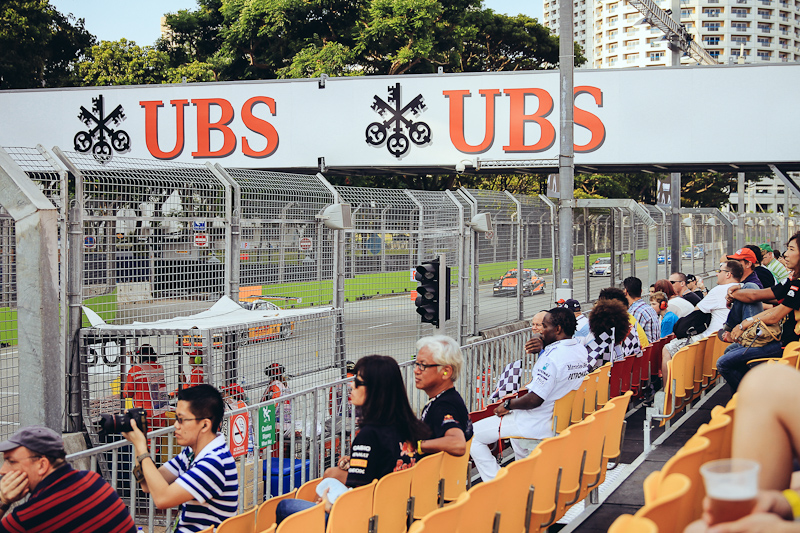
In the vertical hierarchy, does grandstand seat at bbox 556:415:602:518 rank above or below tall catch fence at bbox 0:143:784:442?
below

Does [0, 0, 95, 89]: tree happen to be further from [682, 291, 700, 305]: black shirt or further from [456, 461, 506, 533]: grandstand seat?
[456, 461, 506, 533]: grandstand seat

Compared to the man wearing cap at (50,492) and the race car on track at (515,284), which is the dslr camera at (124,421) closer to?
the man wearing cap at (50,492)

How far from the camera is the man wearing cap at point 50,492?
351 cm

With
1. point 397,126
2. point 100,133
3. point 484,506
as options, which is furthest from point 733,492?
point 100,133

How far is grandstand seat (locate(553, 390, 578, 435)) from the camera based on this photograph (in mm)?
6172

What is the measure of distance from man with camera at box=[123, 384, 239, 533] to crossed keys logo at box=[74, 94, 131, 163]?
50.4 feet

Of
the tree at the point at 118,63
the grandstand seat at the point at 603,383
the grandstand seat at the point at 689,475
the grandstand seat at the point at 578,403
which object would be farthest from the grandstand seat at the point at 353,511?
the tree at the point at 118,63

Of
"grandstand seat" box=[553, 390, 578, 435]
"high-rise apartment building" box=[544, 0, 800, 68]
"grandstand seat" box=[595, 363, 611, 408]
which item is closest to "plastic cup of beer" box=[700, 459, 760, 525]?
"grandstand seat" box=[553, 390, 578, 435]

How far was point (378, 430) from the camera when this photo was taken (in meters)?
4.12

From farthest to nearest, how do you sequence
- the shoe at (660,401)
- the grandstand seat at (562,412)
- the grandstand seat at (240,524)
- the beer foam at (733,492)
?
the shoe at (660,401) < the grandstand seat at (562,412) < the grandstand seat at (240,524) < the beer foam at (733,492)

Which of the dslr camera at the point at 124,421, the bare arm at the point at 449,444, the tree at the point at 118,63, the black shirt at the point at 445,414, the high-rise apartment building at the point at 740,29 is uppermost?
the high-rise apartment building at the point at 740,29

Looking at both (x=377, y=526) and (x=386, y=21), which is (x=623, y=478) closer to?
(x=377, y=526)

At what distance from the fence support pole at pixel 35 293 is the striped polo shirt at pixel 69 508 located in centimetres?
82

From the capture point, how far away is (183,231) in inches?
300
